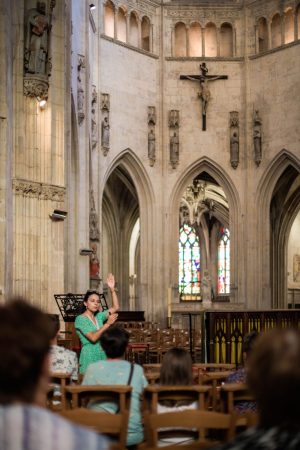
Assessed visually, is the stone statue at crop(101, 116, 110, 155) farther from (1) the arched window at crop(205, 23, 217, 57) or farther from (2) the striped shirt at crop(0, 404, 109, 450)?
(2) the striped shirt at crop(0, 404, 109, 450)

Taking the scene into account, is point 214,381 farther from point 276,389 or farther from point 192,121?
point 192,121

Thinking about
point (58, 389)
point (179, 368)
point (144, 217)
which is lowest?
point (58, 389)

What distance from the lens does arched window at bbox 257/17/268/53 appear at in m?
36.0

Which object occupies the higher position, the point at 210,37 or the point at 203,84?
the point at 210,37

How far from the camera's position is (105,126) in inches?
1314

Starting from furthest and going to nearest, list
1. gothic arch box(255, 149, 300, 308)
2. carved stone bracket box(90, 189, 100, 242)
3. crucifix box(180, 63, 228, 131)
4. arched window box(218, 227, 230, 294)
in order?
1. arched window box(218, 227, 230, 294)
2. crucifix box(180, 63, 228, 131)
3. gothic arch box(255, 149, 300, 308)
4. carved stone bracket box(90, 189, 100, 242)

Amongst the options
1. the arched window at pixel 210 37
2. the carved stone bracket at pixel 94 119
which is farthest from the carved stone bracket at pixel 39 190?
the arched window at pixel 210 37

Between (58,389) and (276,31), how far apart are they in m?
30.2

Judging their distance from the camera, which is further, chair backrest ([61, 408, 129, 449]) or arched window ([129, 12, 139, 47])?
arched window ([129, 12, 139, 47])

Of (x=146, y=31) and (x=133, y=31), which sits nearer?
(x=133, y=31)

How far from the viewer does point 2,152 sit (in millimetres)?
17078

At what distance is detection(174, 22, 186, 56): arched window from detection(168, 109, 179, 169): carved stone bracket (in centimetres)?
286

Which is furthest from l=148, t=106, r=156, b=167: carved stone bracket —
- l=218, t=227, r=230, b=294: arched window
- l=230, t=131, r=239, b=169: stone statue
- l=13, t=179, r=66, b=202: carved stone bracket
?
l=13, t=179, r=66, b=202: carved stone bracket

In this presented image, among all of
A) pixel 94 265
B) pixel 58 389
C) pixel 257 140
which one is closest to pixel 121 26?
pixel 257 140
